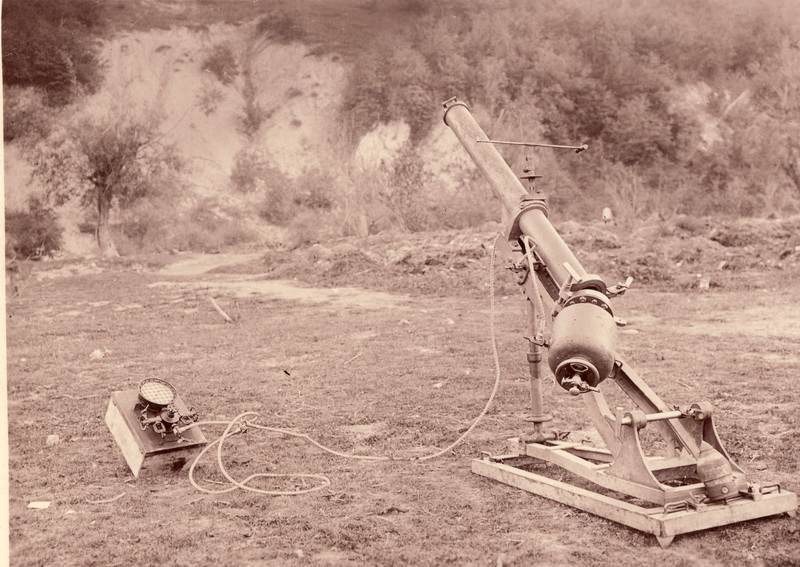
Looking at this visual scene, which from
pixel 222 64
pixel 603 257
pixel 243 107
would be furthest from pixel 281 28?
pixel 603 257

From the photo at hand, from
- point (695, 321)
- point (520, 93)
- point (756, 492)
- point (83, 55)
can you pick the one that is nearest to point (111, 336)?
point (695, 321)

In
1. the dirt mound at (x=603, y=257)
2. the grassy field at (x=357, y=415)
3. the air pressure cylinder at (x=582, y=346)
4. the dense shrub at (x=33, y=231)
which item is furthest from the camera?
the dense shrub at (x=33, y=231)

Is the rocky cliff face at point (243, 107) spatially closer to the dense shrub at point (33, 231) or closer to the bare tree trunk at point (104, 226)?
the bare tree trunk at point (104, 226)

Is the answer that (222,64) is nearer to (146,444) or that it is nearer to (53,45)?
(53,45)

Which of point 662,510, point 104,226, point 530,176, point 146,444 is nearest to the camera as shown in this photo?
point 662,510

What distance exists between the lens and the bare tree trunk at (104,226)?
21.6 meters

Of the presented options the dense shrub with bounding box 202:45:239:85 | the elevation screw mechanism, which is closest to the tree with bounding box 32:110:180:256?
the dense shrub with bounding box 202:45:239:85

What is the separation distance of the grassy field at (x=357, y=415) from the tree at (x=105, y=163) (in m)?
6.33

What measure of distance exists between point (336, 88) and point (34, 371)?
70.9 ft

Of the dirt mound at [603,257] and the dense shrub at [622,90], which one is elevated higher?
the dense shrub at [622,90]

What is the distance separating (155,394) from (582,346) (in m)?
2.98

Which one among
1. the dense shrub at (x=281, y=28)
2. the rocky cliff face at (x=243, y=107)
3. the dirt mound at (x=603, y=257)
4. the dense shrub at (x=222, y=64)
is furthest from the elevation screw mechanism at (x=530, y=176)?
the dense shrub at (x=222, y=64)

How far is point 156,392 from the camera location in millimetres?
5289

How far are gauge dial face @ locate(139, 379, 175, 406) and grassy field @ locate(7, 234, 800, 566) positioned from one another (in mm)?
499
